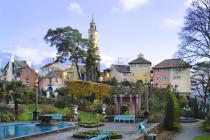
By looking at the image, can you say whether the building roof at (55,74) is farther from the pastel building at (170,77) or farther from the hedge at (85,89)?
the hedge at (85,89)

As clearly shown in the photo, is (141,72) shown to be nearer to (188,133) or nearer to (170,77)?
(170,77)

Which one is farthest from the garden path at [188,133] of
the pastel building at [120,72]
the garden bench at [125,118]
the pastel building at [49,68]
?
the pastel building at [49,68]

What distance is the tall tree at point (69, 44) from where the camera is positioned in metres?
87.1

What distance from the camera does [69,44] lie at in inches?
3418

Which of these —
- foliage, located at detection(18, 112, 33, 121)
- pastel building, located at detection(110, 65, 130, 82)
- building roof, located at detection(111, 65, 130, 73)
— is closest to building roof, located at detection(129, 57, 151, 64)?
building roof, located at detection(111, 65, 130, 73)

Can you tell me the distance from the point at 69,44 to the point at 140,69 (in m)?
28.2

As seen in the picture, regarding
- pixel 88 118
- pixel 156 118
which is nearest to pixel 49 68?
pixel 88 118

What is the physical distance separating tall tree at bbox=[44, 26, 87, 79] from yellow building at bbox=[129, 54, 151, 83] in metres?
24.1

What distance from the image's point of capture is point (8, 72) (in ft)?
352

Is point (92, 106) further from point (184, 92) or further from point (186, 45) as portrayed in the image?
point (184, 92)

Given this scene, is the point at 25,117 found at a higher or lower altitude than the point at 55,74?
lower

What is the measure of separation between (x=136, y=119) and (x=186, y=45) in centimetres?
972

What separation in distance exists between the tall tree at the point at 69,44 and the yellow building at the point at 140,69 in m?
24.1

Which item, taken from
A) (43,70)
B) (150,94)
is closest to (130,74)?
(43,70)
